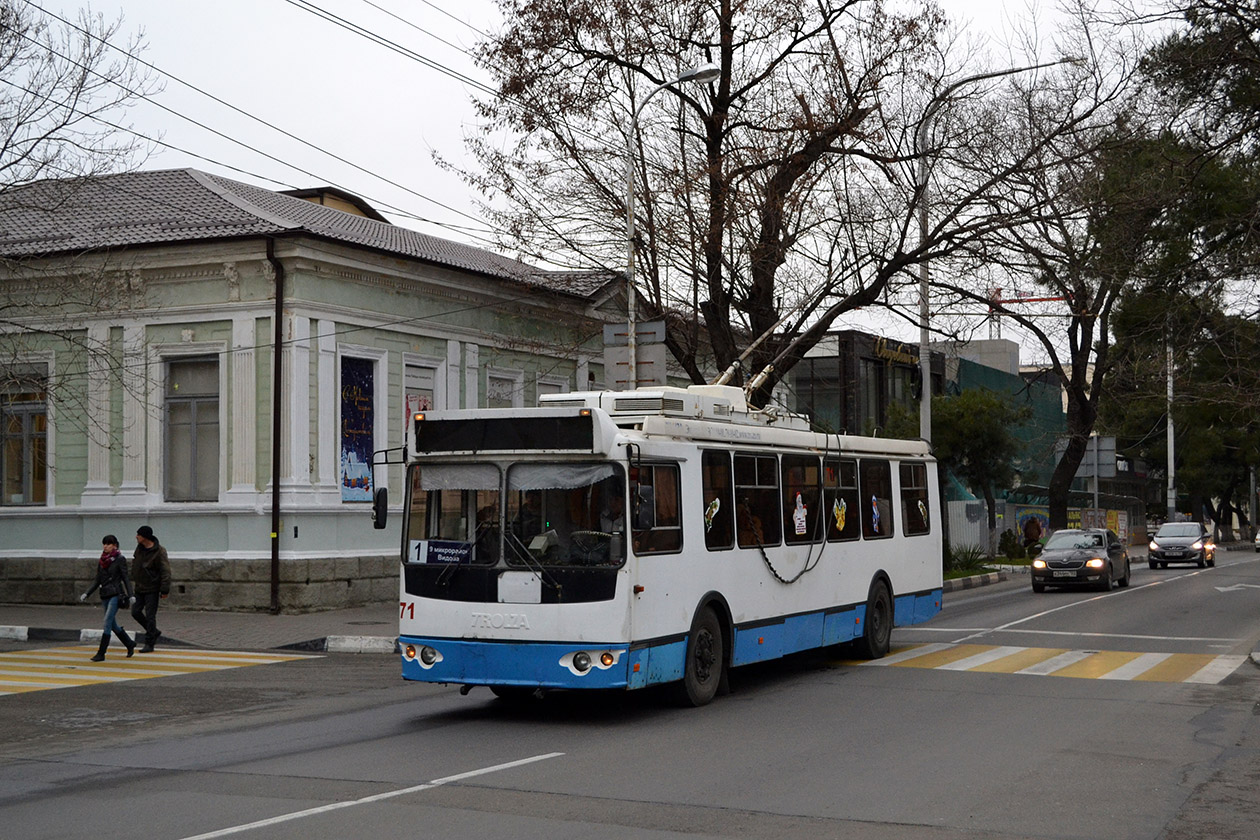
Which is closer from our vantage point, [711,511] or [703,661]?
[703,661]

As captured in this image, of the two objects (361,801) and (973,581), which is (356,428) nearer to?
(973,581)

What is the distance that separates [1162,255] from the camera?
2147cm

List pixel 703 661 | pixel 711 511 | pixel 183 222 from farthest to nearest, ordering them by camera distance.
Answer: pixel 183 222 < pixel 711 511 < pixel 703 661

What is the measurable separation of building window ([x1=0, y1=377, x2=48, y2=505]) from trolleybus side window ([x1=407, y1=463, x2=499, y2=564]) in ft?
55.4

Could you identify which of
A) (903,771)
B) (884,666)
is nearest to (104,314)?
(884,666)

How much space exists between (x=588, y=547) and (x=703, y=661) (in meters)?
2.08

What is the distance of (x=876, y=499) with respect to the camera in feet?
55.4

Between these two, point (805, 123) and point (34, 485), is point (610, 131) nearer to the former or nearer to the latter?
point (805, 123)

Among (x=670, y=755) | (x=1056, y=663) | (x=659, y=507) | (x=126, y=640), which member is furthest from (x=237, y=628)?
(x=670, y=755)

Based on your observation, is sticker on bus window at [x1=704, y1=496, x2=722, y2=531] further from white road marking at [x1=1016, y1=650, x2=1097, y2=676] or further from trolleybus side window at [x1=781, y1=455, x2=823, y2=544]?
white road marking at [x1=1016, y1=650, x2=1097, y2=676]

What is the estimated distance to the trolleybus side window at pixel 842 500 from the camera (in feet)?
51.1

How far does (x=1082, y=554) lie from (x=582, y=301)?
12.7 m

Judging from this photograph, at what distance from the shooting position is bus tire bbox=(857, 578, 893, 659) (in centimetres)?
1658

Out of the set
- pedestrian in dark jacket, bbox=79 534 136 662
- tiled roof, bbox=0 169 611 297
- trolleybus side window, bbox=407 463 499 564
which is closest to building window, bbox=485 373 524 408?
tiled roof, bbox=0 169 611 297
